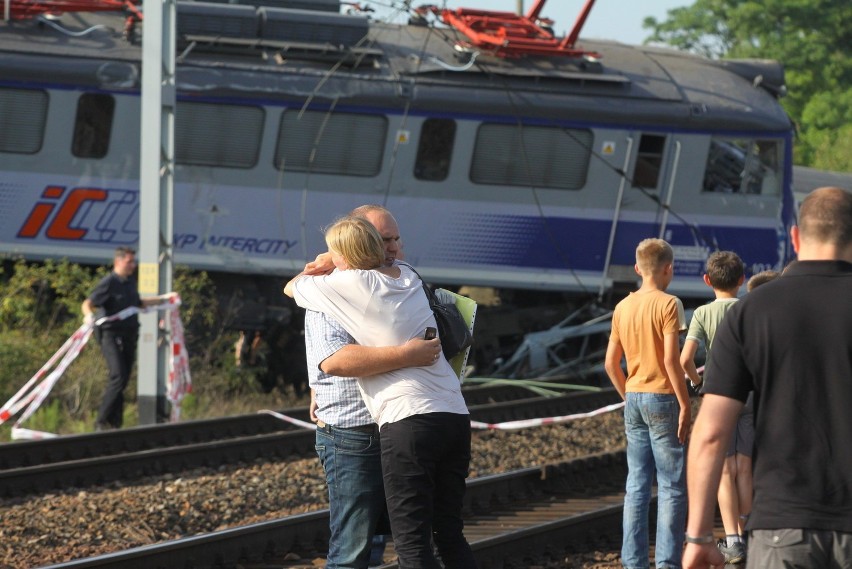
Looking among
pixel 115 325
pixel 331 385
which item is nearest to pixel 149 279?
pixel 115 325

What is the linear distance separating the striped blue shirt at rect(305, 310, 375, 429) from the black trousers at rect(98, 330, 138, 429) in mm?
8065

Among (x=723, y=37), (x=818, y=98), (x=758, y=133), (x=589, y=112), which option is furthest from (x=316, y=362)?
(x=723, y=37)

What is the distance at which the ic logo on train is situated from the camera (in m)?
15.3

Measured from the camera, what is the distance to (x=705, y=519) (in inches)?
149

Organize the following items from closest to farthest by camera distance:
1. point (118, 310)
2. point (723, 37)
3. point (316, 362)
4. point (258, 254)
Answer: point (316, 362), point (118, 310), point (258, 254), point (723, 37)

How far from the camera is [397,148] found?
16.0 meters

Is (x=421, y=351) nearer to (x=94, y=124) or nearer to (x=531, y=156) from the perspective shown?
(x=94, y=124)

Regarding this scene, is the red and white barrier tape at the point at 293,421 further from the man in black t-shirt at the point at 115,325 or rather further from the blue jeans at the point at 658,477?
the blue jeans at the point at 658,477

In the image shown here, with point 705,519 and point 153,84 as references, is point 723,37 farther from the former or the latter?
point 705,519

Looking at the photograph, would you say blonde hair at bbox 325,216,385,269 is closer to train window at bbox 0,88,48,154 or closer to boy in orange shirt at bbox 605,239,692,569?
boy in orange shirt at bbox 605,239,692,569

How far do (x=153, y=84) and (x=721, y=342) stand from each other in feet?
33.1

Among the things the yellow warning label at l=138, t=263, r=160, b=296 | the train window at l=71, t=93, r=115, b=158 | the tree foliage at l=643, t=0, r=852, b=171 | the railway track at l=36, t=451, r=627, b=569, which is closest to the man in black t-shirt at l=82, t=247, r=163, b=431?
the yellow warning label at l=138, t=263, r=160, b=296

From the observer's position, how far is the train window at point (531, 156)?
53.6 feet

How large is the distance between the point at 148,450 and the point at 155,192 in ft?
8.76
